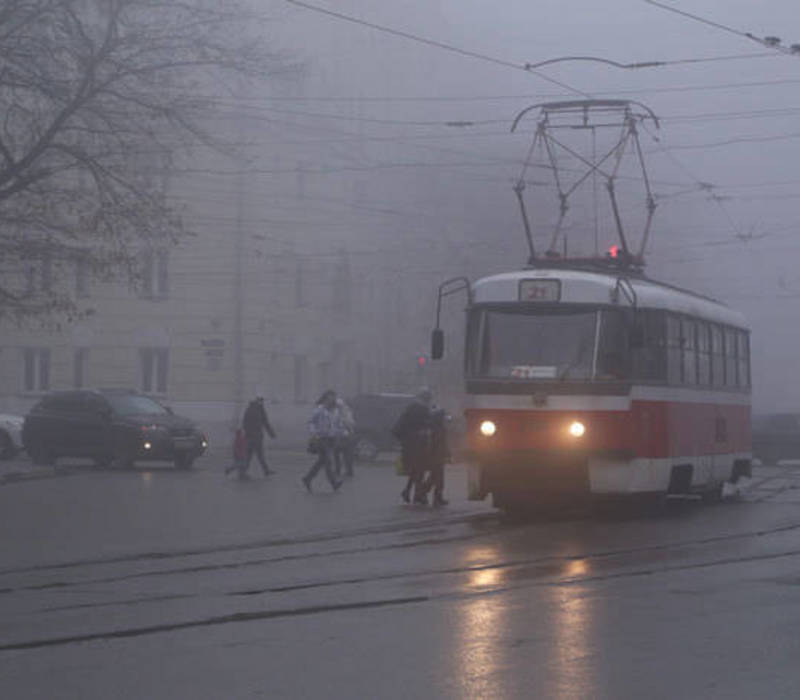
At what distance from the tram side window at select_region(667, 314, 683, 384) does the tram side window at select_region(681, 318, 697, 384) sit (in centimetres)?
17

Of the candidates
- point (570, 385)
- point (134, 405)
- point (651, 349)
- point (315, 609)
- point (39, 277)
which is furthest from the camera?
point (134, 405)

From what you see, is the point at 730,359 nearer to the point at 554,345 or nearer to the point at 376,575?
the point at 554,345

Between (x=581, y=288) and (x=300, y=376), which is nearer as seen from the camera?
(x=581, y=288)

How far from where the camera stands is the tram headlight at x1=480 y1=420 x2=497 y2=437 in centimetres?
1883

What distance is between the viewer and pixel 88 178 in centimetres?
2498

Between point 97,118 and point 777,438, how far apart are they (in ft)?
73.2

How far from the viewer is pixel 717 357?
22.5 metres

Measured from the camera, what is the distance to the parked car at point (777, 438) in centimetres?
3972

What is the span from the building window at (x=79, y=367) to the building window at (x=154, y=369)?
6.21ft

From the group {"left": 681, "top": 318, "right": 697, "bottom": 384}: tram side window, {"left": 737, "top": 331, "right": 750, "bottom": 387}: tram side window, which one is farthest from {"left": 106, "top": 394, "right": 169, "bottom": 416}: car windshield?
{"left": 681, "top": 318, "right": 697, "bottom": 384}: tram side window

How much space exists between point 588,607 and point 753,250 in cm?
4346

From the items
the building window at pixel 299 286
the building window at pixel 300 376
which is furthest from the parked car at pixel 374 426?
the building window at pixel 300 376

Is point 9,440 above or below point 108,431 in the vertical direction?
below

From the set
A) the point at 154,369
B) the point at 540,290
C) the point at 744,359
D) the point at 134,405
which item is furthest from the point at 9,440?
the point at 540,290
